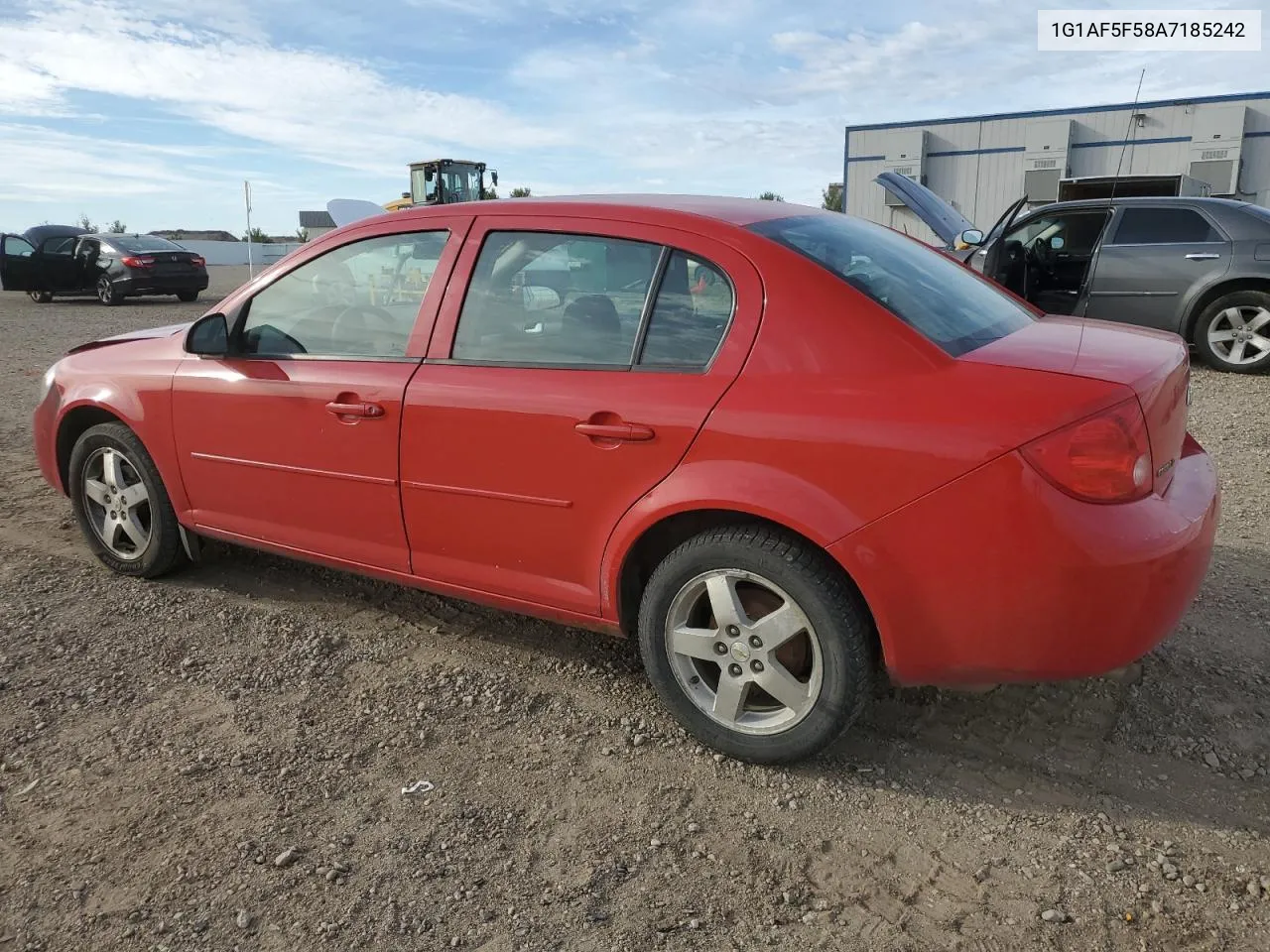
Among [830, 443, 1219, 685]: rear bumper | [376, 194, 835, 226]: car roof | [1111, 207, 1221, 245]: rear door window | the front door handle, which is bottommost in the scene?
[830, 443, 1219, 685]: rear bumper

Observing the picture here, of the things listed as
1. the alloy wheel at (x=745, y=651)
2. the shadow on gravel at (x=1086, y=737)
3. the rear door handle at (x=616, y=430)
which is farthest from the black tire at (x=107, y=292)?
the alloy wheel at (x=745, y=651)

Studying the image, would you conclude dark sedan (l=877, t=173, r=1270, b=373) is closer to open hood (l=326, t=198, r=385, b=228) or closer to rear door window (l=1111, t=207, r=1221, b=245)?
rear door window (l=1111, t=207, r=1221, b=245)

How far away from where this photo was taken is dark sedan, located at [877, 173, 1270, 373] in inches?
317

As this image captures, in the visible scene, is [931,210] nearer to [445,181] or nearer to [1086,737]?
[1086,737]

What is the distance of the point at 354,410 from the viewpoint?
10.4ft

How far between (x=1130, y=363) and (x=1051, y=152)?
23.0 m

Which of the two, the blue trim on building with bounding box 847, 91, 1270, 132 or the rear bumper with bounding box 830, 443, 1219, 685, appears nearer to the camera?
the rear bumper with bounding box 830, 443, 1219, 685

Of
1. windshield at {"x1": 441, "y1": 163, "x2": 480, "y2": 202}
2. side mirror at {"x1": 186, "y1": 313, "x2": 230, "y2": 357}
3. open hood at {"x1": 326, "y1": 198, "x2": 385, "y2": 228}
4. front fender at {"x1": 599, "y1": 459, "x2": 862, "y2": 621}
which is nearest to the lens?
front fender at {"x1": 599, "y1": 459, "x2": 862, "y2": 621}

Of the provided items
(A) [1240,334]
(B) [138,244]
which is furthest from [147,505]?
(B) [138,244]

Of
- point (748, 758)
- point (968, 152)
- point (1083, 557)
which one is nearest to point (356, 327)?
point (748, 758)

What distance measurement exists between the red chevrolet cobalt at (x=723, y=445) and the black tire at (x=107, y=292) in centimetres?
1698

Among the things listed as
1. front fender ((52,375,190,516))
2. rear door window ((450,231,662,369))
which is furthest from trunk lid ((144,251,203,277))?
rear door window ((450,231,662,369))

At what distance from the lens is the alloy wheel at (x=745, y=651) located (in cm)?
257

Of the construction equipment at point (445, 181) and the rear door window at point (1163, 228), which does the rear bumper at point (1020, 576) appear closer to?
the rear door window at point (1163, 228)
